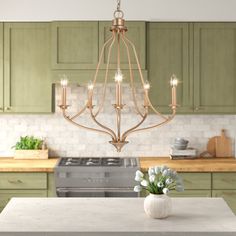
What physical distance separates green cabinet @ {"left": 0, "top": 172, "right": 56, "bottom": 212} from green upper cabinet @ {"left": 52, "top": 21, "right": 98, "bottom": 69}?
112cm

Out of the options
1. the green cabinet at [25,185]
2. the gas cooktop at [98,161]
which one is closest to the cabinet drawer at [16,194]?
the green cabinet at [25,185]

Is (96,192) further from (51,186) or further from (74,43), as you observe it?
(74,43)

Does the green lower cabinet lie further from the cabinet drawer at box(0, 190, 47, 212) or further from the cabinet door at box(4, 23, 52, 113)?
the cabinet door at box(4, 23, 52, 113)

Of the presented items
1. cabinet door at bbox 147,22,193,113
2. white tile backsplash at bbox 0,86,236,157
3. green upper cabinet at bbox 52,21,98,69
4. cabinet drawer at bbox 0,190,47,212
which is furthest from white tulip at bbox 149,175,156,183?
white tile backsplash at bbox 0,86,236,157

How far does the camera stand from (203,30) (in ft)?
16.3

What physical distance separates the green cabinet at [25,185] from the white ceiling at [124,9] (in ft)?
5.11

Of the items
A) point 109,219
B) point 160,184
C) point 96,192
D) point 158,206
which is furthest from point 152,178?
point 96,192

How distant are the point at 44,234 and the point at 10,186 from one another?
212cm

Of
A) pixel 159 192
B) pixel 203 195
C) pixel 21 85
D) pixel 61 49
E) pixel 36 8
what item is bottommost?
pixel 203 195

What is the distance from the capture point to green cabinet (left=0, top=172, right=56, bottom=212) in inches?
183

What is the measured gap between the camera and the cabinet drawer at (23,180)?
466cm

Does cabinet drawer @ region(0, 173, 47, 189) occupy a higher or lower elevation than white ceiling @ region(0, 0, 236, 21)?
lower

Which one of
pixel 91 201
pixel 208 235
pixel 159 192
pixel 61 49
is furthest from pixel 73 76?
pixel 208 235

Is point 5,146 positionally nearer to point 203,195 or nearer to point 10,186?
point 10,186
